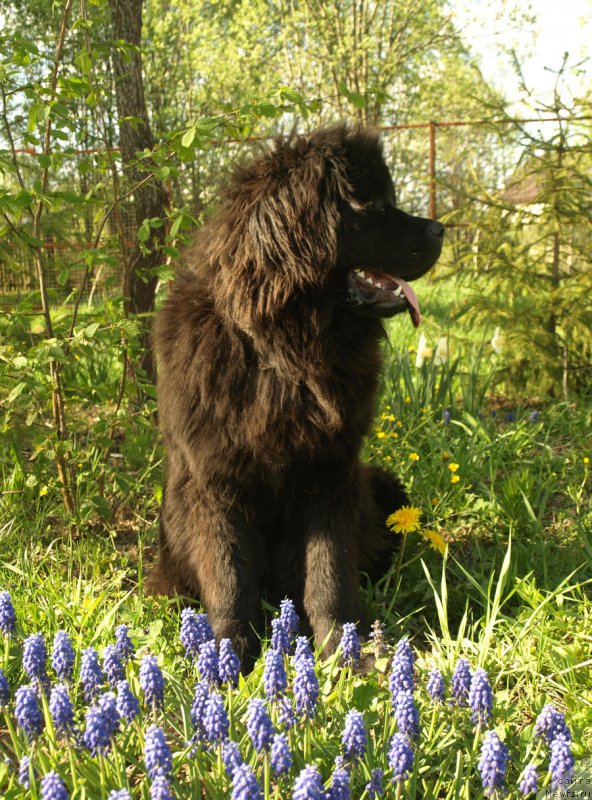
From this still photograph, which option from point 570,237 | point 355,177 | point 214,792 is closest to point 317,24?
point 570,237

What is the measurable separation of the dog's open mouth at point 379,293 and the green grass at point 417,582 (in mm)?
858

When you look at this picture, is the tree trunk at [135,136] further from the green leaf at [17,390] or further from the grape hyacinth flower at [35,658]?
the grape hyacinth flower at [35,658]

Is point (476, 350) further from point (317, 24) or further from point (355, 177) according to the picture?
point (317, 24)

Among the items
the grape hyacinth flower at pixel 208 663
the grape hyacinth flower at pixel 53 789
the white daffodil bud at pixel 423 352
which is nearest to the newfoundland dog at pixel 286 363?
the grape hyacinth flower at pixel 208 663

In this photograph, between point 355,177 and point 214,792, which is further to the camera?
point 355,177

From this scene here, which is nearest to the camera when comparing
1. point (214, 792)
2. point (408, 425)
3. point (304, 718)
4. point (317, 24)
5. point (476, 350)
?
point (214, 792)

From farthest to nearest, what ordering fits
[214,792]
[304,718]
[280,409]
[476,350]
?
1. [476,350]
2. [280,409]
3. [304,718]
4. [214,792]

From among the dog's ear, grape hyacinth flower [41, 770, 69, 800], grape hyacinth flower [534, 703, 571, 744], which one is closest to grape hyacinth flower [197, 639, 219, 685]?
grape hyacinth flower [41, 770, 69, 800]

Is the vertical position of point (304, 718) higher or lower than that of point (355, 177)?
lower

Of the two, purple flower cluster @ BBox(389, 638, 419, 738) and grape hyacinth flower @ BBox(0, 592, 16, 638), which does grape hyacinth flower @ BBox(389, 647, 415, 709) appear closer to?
purple flower cluster @ BBox(389, 638, 419, 738)

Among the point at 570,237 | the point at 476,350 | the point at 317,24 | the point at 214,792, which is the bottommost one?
the point at 214,792

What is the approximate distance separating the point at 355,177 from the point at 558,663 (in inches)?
62.8

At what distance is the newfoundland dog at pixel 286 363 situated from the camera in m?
2.31

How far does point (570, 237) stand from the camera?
5.17 m
